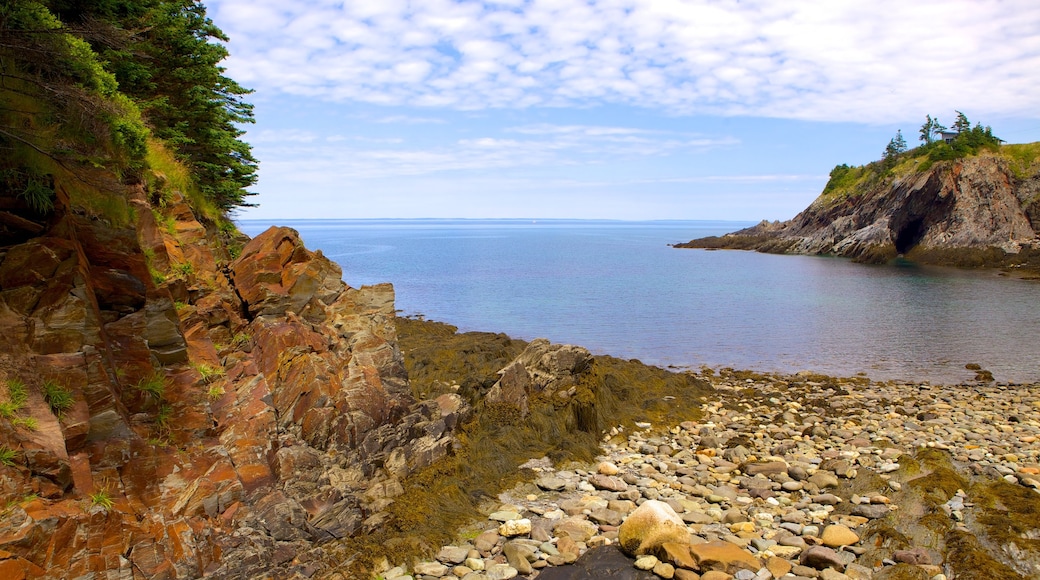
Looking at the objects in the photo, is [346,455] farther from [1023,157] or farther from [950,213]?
[1023,157]

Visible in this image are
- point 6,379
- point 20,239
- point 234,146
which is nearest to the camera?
point 6,379

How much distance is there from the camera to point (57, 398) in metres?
7.63

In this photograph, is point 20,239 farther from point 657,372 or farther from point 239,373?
point 657,372

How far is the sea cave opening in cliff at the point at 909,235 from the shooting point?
8044 centimetres

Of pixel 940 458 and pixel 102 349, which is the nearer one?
pixel 102 349

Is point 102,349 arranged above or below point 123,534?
above

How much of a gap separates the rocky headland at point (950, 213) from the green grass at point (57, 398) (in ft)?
255

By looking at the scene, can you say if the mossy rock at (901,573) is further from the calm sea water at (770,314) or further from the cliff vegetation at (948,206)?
the cliff vegetation at (948,206)

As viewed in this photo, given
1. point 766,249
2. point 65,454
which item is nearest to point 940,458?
point 65,454

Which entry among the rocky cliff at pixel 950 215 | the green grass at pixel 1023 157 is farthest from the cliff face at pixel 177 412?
the green grass at pixel 1023 157

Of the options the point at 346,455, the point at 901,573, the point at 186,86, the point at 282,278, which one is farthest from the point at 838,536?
the point at 186,86

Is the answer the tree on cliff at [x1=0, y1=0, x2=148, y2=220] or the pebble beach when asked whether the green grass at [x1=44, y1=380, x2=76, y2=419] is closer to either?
the tree on cliff at [x1=0, y1=0, x2=148, y2=220]

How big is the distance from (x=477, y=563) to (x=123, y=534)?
5097 mm

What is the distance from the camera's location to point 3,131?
25.1 ft
